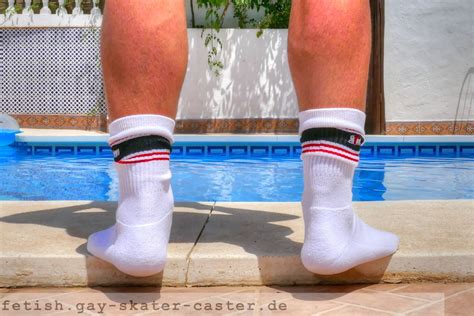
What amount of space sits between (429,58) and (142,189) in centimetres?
806

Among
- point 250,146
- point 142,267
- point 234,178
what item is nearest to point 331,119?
point 142,267

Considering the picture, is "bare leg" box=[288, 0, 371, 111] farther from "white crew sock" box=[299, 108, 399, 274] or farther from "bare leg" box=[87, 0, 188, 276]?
"bare leg" box=[87, 0, 188, 276]

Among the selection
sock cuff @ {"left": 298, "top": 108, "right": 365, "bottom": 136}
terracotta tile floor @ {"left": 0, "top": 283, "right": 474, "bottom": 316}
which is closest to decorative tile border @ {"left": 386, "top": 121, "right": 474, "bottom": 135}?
terracotta tile floor @ {"left": 0, "top": 283, "right": 474, "bottom": 316}

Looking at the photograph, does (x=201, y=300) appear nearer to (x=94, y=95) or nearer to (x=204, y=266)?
(x=204, y=266)

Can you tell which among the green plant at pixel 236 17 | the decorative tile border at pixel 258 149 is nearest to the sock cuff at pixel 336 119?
the decorative tile border at pixel 258 149

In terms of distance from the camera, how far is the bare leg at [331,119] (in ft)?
4.31

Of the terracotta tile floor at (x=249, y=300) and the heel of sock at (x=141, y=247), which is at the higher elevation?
the heel of sock at (x=141, y=247)

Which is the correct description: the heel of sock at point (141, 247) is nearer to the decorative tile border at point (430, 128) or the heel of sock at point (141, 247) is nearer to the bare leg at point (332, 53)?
the bare leg at point (332, 53)

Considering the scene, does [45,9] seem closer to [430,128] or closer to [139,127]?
[430,128]

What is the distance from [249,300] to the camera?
4.42 ft

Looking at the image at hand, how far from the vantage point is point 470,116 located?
8852 millimetres

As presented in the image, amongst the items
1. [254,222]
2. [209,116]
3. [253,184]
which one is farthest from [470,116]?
[254,222]

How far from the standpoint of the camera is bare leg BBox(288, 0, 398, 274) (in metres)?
1.31

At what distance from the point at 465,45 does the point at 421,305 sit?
8103 millimetres
